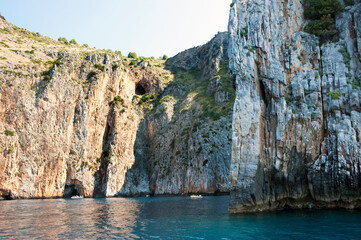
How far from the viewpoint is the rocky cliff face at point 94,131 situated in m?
61.6

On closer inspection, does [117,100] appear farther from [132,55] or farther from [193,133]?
[132,55]

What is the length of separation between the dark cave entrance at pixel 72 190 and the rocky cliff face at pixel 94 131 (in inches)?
10.5

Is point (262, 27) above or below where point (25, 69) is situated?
below

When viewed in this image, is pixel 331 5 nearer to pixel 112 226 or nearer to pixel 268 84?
pixel 268 84

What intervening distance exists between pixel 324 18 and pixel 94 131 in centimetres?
6346

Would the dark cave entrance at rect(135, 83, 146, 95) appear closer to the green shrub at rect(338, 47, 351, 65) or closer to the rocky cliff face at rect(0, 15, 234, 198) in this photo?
the rocky cliff face at rect(0, 15, 234, 198)

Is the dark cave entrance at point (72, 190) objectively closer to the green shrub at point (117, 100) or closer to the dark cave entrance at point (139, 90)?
the green shrub at point (117, 100)

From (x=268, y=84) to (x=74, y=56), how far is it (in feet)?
222

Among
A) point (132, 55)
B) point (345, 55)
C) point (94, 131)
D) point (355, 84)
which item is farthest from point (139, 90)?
point (355, 84)

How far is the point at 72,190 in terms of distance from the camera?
6875 cm

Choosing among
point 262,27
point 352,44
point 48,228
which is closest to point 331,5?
point 352,44

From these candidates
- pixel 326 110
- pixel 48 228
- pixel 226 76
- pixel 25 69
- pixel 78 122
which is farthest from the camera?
pixel 226 76

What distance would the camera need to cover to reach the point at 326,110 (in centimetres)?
2827

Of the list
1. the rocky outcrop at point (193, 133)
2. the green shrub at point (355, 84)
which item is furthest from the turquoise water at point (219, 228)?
the rocky outcrop at point (193, 133)
